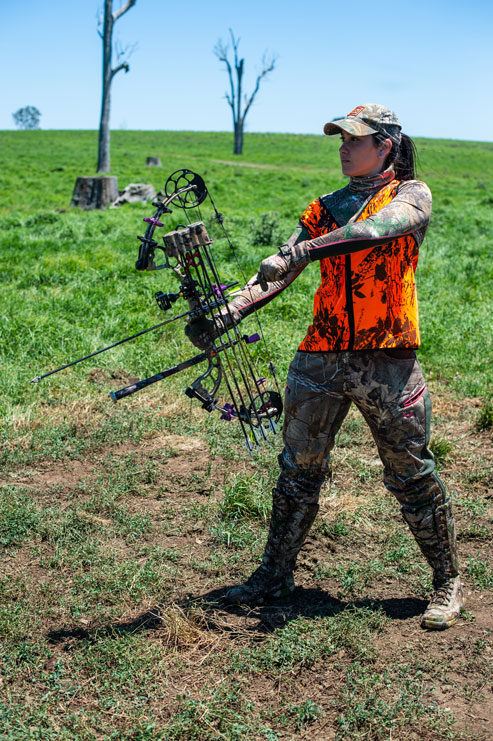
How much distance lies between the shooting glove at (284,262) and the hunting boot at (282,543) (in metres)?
1.09

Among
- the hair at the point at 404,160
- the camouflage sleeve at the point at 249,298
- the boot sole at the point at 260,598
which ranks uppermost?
the hair at the point at 404,160

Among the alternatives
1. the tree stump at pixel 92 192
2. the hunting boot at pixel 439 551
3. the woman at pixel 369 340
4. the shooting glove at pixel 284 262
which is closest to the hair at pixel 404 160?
the woman at pixel 369 340

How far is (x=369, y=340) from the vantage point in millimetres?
3373

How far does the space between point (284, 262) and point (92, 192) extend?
16.1 m

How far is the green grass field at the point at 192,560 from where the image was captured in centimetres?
309

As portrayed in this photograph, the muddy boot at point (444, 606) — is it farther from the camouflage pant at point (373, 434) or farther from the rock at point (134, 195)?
the rock at point (134, 195)

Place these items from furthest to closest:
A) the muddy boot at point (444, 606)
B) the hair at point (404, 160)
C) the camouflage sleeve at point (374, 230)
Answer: the muddy boot at point (444, 606)
the hair at point (404, 160)
the camouflage sleeve at point (374, 230)

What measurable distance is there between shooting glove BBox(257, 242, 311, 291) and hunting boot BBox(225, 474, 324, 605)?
1.09m

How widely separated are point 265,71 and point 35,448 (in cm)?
4985

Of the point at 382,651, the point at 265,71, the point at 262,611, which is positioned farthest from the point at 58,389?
the point at 265,71

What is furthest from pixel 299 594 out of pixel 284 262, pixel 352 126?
pixel 352 126

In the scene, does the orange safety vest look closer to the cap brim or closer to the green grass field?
the cap brim

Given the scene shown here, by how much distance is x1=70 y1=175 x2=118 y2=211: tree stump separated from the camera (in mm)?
18094

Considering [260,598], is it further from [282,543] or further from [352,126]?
[352,126]
